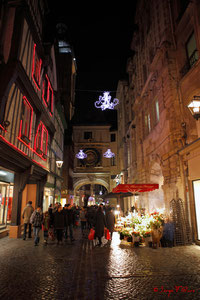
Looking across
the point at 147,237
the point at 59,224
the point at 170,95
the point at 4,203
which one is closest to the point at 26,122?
the point at 4,203

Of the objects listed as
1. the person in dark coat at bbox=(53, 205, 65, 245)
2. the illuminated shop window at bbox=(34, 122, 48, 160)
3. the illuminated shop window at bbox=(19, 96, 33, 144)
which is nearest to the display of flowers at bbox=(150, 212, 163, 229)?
the person in dark coat at bbox=(53, 205, 65, 245)

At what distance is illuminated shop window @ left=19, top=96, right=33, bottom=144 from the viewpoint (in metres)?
11.1

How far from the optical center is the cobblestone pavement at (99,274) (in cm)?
440

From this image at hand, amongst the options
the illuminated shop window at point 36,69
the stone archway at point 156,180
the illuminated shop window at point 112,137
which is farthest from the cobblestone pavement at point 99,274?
the illuminated shop window at point 112,137

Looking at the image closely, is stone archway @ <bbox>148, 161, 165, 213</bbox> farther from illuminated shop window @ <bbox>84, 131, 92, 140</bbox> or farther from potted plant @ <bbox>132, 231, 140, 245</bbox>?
illuminated shop window @ <bbox>84, 131, 92, 140</bbox>

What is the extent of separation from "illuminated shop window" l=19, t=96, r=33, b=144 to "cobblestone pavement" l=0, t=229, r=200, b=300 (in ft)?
18.0

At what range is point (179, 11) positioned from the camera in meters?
13.0

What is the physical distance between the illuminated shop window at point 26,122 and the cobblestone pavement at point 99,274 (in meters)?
5.50

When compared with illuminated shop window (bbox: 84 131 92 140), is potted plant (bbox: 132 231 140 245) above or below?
below

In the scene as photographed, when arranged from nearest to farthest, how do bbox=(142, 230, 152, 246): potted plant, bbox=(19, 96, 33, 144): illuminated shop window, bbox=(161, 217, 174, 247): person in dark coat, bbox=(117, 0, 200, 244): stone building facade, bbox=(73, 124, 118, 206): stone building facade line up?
bbox=(161, 217, 174, 247): person in dark coat, bbox=(142, 230, 152, 246): potted plant, bbox=(117, 0, 200, 244): stone building facade, bbox=(19, 96, 33, 144): illuminated shop window, bbox=(73, 124, 118, 206): stone building facade

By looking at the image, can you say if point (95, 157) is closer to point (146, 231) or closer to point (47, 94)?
point (47, 94)

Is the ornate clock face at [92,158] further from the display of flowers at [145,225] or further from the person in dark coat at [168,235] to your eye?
the person in dark coat at [168,235]

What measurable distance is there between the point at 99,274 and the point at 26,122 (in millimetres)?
9078

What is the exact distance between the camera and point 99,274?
557 cm
